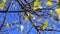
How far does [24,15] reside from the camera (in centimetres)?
209

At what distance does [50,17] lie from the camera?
1865 mm

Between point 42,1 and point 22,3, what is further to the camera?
point 22,3

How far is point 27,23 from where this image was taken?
2053mm

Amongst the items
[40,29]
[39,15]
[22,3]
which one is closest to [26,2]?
[22,3]

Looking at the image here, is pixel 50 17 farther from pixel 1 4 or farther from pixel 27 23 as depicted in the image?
pixel 1 4

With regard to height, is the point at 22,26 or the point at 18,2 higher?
the point at 18,2

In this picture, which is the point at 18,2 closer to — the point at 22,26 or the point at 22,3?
the point at 22,3

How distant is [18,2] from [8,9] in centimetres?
18

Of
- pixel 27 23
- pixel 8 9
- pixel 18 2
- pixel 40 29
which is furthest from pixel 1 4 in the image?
pixel 40 29

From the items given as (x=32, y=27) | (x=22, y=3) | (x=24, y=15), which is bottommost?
(x=32, y=27)

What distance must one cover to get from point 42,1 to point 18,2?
349 millimetres

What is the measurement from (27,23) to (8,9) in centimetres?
27

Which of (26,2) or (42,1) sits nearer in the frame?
(42,1)

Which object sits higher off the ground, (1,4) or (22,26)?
(1,4)
